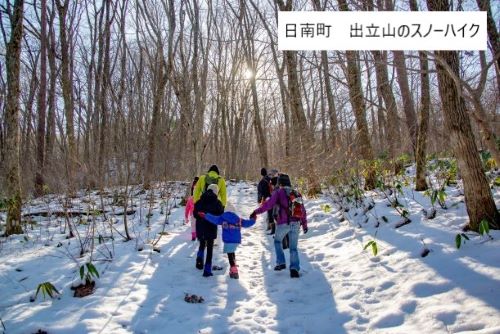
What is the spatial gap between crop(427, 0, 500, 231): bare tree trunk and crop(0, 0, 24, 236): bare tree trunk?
7888mm

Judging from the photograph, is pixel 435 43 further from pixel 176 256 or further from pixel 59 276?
pixel 59 276

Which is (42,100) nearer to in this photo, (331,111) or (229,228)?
(331,111)

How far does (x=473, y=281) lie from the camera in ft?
12.0

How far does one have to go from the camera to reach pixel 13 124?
759 cm

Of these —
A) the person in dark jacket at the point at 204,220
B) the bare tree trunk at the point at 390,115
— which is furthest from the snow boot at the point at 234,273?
the bare tree trunk at the point at 390,115

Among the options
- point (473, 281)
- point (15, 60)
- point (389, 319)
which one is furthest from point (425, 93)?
point (15, 60)

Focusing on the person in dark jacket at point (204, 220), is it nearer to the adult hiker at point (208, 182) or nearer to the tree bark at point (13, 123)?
the adult hiker at point (208, 182)

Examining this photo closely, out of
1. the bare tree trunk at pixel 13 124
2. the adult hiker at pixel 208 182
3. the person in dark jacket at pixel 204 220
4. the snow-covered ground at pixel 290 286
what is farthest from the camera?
the bare tree trunk at pixel 13 124

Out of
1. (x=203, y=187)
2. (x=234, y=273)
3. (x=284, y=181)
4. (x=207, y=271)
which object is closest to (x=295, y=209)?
(x=284, y=181)

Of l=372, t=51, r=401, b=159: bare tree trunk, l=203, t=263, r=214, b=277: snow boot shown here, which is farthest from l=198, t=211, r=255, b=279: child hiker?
l=372, t=51, r=401, b=159: bare tree trunk

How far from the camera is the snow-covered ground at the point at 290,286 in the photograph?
3.57 metres

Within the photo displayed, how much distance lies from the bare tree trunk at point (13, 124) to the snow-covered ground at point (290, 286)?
25.9 inches

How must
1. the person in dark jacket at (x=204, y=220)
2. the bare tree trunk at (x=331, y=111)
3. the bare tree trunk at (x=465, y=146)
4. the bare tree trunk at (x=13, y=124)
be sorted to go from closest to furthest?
the bare tree trunk at (x=465, y=146)
the person in dark jacket at (x=204, y=220)
the bare tree trunk at (x=331, y=111)
the bare tree trunk at (x=13, y=124)

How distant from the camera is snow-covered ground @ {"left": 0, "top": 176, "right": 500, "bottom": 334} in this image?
11.7 ft
